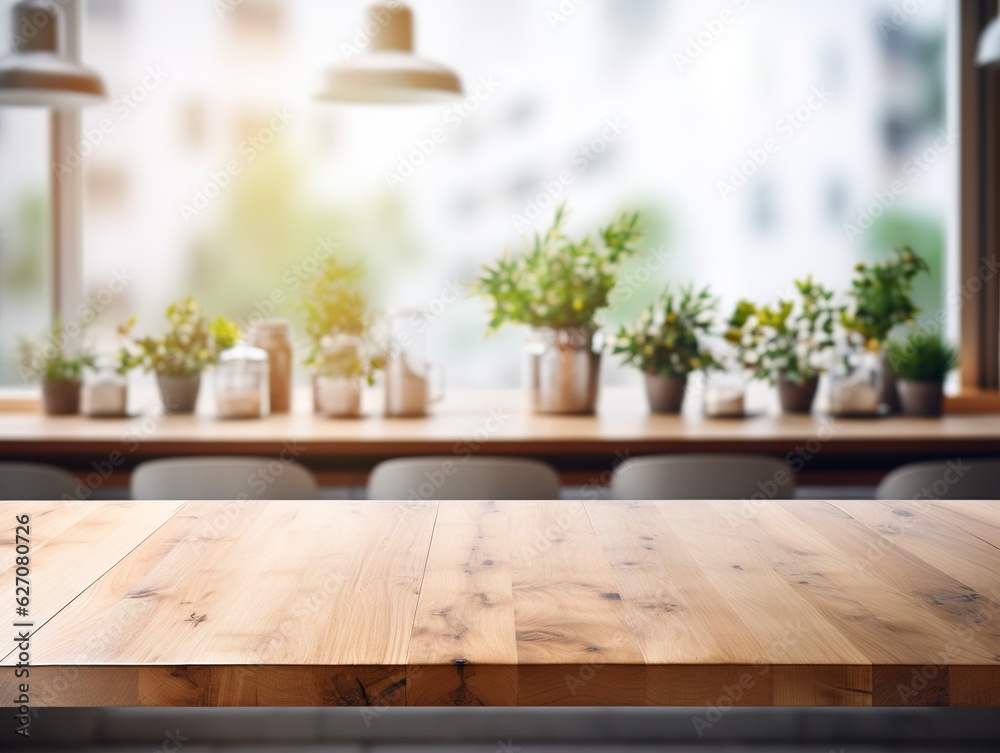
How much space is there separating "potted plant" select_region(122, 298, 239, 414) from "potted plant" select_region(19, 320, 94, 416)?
0.65ft

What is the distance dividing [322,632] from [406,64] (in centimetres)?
196

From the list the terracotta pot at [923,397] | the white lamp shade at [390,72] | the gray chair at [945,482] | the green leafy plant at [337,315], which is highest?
the white lamp shade at [390,72]

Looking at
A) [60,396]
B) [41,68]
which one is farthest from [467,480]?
[41,68]

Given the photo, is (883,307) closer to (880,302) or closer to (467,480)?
(880,302)

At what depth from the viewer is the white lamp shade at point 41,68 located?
8.61 feet

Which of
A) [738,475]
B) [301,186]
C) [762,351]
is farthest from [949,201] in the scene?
[301,186]

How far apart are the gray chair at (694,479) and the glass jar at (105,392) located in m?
1.49

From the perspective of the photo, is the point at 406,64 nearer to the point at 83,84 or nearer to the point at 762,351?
the point at 83,84

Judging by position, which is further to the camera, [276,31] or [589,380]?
[276,31]

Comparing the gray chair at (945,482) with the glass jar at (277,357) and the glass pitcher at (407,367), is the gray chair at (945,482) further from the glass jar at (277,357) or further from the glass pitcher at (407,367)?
the glass jar at (277,357)

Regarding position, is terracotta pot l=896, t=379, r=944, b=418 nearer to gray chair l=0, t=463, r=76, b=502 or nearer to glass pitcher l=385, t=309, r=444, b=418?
glass pitcher l=385, t=309, r=444, b=418

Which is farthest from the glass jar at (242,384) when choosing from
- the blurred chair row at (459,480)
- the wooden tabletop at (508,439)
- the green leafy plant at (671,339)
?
the green leafy plant at (671,339)

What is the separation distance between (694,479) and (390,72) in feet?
4.30

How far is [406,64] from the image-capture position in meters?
2.54
